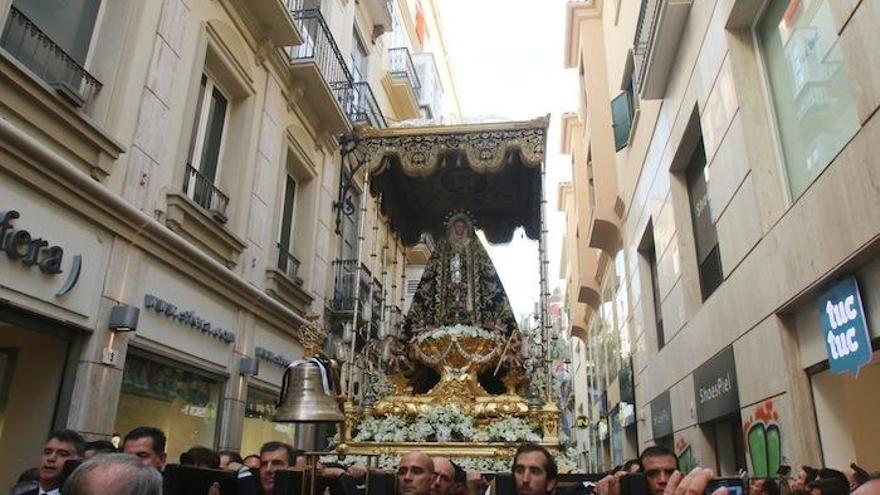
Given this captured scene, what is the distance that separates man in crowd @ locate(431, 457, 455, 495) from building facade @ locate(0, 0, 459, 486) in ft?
6.31

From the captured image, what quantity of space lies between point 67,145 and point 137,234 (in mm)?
1231

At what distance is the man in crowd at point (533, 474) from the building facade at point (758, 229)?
2.34 metres

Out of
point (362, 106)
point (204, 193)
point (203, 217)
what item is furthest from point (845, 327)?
point (362, 106)

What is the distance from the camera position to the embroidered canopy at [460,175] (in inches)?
344

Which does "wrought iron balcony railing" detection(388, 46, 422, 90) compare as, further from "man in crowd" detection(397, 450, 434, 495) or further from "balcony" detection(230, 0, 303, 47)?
"man in crowd" detection(397, 450, 434, 495)

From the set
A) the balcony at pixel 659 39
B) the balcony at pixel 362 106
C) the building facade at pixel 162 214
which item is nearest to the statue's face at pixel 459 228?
the building facade at pixel 162 214

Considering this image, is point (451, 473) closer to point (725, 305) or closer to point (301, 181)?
point (725, 305)

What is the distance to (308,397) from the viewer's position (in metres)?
5.05

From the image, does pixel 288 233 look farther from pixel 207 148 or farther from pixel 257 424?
pixel 257 424

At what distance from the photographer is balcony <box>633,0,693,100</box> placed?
27.9 ft

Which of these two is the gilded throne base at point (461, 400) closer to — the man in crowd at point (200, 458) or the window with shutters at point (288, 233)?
the man in crowd at point (200, 458)

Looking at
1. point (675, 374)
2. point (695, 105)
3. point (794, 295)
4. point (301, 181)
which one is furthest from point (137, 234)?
point (675, 374)

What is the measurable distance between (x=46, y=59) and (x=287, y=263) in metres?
5.60

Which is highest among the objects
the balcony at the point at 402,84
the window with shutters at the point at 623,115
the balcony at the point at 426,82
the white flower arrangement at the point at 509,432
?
the balcony at the point at 426,82
